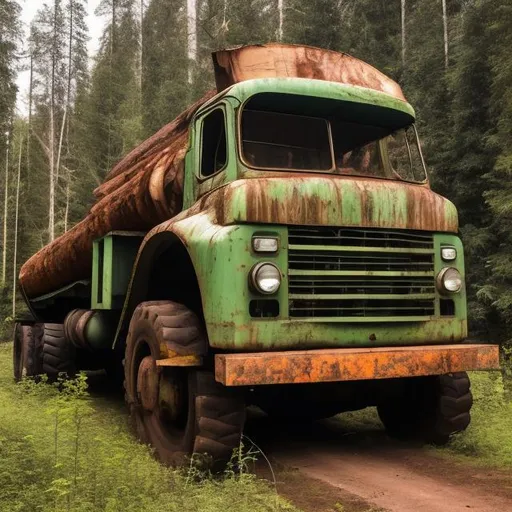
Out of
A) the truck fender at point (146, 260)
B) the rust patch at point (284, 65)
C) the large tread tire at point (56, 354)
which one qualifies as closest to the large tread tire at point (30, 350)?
the large tread tire at point (56, 354)

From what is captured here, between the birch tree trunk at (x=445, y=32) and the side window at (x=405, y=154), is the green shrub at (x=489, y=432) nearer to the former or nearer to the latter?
the side window at (x=405, y=154)

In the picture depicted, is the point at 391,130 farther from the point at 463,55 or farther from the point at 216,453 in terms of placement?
the point at 463,55

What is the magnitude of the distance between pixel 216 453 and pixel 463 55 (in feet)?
56.2

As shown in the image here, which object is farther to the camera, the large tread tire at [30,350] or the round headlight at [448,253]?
the large tread tire at [30,350]

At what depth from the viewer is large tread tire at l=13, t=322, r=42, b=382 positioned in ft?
31.7

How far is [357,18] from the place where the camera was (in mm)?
31109

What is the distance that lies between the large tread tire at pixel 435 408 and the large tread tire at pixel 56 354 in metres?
5.27

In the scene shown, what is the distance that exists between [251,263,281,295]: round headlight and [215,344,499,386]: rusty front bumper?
1.53 feet

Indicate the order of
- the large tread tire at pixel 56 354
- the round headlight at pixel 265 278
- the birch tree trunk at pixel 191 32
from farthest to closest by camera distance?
1. the birch tree trunk at pixel 191 32
2. the large tread tire at pixel 56 354
3. the round headlight at pixel 265 278

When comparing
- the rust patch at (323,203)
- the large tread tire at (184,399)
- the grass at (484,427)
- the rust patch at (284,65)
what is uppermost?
the rust patch at (284,65)

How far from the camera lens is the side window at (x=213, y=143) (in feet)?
18.0

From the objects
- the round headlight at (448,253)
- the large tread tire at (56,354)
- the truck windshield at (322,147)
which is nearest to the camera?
the round headlight at (448,253)

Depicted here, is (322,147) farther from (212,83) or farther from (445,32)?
(212,83)

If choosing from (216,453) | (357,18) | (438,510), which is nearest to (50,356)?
(216,453)
